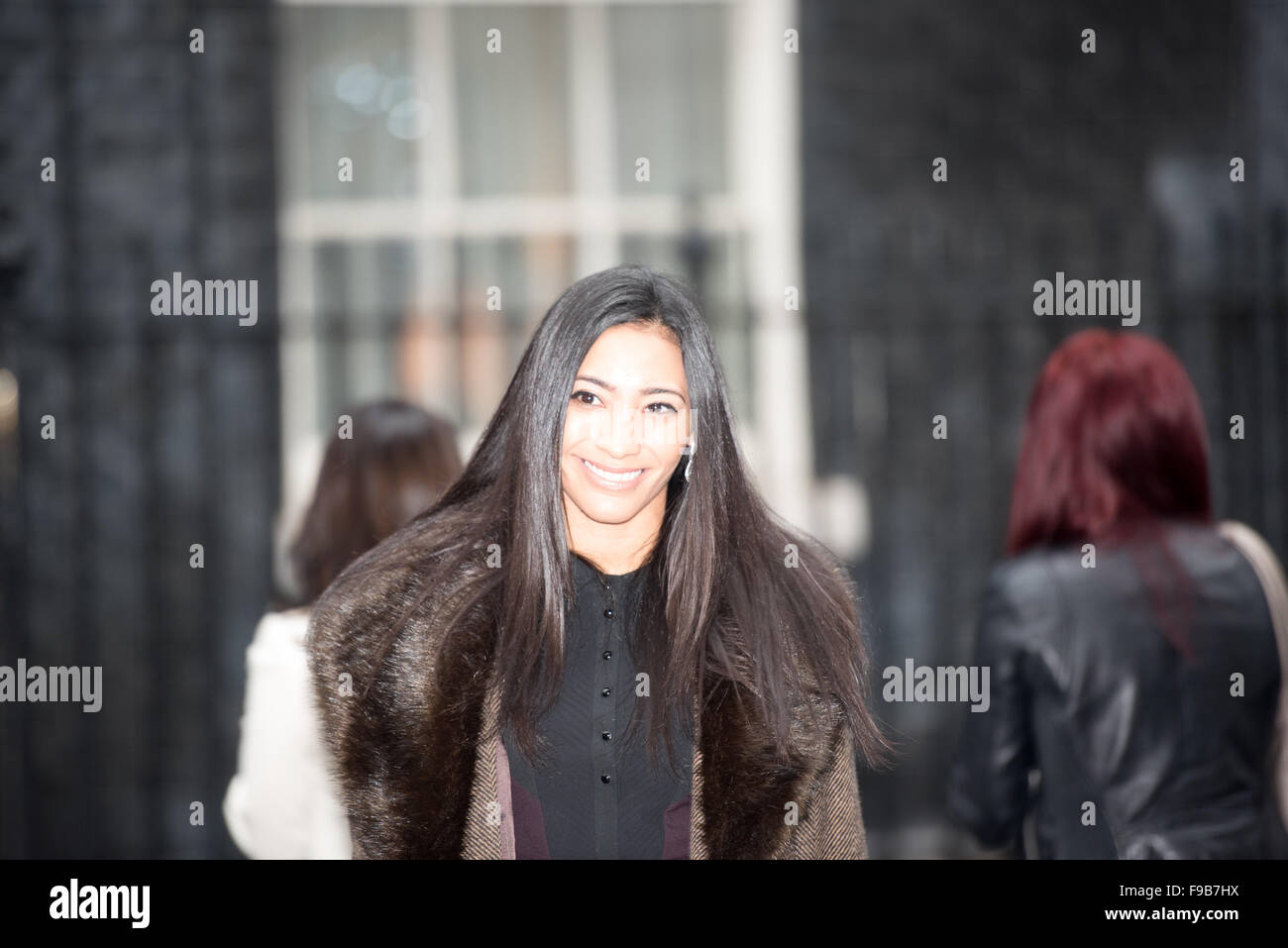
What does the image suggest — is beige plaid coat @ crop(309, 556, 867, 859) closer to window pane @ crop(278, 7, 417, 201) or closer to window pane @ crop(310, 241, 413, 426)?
window pane @ crop(310, 241, 413, 426)

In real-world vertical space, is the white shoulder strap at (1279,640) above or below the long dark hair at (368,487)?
below

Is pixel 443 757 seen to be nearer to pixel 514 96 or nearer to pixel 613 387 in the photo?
pixel 613 387

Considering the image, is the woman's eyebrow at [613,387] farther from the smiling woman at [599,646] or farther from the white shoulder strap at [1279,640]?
the white shoulder strap at [1279,640]

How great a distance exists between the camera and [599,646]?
2357 millimetres

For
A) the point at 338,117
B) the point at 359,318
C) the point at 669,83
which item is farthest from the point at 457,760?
the point at 669,83

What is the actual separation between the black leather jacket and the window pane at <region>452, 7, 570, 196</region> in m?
3.80

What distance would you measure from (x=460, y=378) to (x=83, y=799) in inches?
92.6

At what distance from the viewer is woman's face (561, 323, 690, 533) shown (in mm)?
2254

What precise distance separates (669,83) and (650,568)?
4.11 m

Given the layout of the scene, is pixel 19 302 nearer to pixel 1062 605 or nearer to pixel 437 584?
pixel 437 584

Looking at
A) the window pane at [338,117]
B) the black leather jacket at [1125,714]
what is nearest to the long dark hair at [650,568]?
the black leather jacket at [1125,714]

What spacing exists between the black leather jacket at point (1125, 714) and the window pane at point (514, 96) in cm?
380

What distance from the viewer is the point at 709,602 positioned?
2338mm

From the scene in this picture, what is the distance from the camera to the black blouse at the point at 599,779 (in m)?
2.28
